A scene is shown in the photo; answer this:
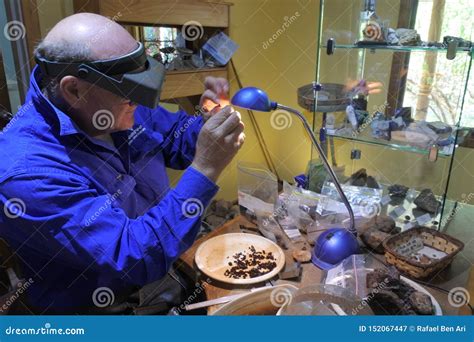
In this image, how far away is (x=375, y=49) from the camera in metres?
1.54

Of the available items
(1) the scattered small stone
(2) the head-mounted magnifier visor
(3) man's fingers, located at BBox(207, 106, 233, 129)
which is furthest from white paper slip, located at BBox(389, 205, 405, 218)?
(2) the head-mounted magnifier visor

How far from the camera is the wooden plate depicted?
1172mm

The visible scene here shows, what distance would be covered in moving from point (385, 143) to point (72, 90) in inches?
46.9

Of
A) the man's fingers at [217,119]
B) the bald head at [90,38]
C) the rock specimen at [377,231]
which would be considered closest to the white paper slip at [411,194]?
the rock specimen at [377,231]

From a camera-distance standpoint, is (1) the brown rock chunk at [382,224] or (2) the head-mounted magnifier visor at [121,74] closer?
(2) the head-mounted magnifier visor at [121,74]

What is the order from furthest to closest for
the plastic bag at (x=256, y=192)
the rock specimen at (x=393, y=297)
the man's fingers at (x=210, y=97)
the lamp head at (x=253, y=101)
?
the plastic bag at (x=256, y=192) < the man's fingers at (x=210, y=97) < the lamp head at (x=253, y=101) < the rock specimen at (x=393, y=297)

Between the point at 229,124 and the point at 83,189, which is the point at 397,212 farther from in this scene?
the point at 83,189

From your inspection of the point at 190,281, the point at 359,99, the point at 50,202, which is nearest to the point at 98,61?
the point at 50,202

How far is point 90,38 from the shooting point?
3.13 feet

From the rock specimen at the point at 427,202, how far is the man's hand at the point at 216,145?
3.05 ft

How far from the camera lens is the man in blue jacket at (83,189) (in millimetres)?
892

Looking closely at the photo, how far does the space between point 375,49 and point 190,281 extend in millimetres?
1196

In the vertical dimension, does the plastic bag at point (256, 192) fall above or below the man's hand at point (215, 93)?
below

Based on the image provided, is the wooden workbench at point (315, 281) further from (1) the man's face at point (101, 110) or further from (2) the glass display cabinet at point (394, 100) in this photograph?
(1) the man's face at point (101, 110)
